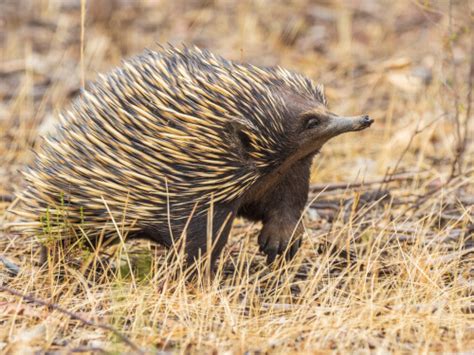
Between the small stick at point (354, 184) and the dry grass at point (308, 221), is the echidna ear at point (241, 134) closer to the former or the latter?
the dry grass at point (308, 221)

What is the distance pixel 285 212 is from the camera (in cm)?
454

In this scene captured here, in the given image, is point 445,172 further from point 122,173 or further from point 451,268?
point 122,173

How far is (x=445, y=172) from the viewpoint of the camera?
6.38 m

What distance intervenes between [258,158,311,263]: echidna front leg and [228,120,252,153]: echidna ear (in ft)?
1.21

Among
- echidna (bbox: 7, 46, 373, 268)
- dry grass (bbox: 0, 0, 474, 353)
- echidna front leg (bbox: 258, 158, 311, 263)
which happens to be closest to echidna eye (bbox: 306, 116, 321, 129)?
echidna (bbox: 7, 46, 373, 268)

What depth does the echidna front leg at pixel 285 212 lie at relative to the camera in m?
4.44

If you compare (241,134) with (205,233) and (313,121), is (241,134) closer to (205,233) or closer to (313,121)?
(313,121)

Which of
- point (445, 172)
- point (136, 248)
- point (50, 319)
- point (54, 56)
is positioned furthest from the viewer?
point (54, 56)

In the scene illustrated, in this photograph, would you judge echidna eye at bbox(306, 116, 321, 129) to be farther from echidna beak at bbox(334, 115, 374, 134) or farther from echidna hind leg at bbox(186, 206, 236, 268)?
echidna hind leg at bbox(186, 206, 236, 268)

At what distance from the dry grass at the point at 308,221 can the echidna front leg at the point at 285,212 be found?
141mm

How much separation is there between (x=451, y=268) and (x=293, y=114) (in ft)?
4.24

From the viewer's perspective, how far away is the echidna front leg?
4441 mm

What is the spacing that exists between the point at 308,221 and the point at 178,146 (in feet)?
5.84

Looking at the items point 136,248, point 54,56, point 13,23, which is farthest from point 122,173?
point 13,23
